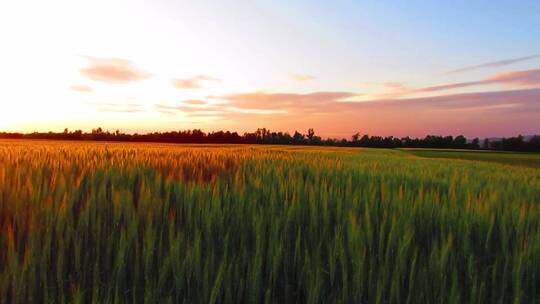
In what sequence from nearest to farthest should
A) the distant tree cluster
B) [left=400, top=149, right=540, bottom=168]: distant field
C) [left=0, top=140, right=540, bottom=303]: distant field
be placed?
1. [left=0, top=140, right=540, bottom=303]: distant field
2. [left=400, top=149, right=540, bottom=168]: distant field
3. the distant tree cluster

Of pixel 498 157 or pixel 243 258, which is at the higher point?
pixel 243 258

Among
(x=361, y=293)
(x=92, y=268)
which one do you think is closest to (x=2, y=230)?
(x=92, y=268)

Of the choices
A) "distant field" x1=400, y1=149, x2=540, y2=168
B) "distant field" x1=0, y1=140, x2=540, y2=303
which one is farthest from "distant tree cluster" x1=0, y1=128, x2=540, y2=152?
"distant field" x1=0, y1=140, x2=540, y2=303

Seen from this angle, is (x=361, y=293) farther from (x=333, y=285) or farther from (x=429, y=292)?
(x=429, y=292)

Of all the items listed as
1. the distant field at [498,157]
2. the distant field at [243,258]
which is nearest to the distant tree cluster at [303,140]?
the distant field at [498,157]

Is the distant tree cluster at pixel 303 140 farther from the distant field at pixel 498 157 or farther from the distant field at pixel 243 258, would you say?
the distant field at pixel 243 258

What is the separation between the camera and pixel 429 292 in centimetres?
139

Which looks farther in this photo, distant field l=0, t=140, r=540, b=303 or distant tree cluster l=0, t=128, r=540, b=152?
distant tree cluster l=0, t=128, r=540, b=152

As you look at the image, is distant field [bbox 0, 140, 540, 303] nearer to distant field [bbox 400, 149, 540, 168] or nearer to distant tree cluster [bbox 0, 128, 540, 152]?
distant field [bbox 400, 149, 540, 168]

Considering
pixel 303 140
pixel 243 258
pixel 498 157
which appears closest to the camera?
pixel 243 258

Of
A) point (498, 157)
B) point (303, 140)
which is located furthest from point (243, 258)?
point (303, 140)

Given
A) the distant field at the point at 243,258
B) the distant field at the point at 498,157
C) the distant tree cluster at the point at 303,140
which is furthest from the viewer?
the distant tree cluster at the point at 303,140

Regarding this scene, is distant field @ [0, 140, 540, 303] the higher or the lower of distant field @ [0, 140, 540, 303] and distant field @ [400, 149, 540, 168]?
the higher

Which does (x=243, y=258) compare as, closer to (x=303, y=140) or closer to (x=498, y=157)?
(x=498, y=157)
